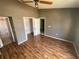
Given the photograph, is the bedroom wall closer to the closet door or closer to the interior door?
the interior door

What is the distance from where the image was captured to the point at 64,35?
5.60 meters

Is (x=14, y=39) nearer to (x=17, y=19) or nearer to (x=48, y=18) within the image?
(x=17, y=19)

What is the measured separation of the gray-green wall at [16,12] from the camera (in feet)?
12.0

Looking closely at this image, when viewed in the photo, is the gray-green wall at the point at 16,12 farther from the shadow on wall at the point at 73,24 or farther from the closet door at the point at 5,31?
the shadow on wall at the point at 73,24

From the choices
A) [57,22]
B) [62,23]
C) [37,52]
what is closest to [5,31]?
[37,52]

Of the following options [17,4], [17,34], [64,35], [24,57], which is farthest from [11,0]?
[64,35]

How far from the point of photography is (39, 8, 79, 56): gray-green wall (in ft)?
15.8

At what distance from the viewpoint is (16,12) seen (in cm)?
444

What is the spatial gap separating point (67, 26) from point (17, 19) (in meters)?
4.02

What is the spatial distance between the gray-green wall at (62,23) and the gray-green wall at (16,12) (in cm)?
214

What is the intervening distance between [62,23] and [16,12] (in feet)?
12.6

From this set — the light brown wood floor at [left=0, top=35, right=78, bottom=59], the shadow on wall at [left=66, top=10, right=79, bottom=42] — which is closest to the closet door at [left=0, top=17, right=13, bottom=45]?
the light brown wood floor at [left=0, top=35, right=78, bottom=59]

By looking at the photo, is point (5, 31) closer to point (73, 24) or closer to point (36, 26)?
point (36, 26)

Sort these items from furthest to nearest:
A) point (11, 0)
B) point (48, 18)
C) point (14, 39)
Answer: point (48, 18) < point (14, 39) < point (11, 0)
